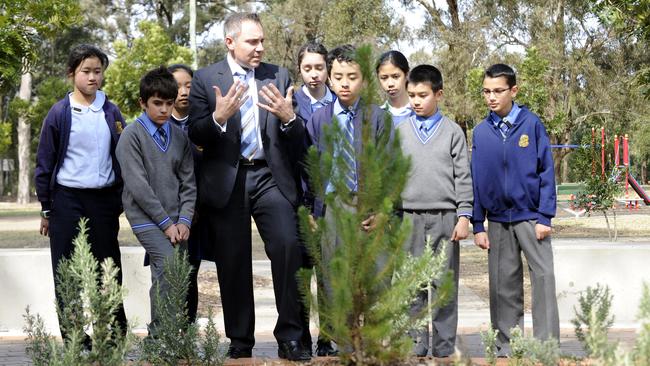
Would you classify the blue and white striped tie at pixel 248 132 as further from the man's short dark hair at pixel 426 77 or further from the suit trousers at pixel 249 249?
the man's short dark hair at pixel 426 77

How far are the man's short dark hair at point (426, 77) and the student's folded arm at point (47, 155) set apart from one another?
2.29 m

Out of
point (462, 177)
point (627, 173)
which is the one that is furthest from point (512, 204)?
point (627, 173)

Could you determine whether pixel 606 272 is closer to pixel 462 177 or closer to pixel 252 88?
pixel 462 177

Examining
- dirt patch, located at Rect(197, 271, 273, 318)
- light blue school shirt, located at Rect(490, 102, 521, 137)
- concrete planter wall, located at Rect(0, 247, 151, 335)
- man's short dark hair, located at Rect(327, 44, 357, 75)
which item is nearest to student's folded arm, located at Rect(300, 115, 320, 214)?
man's short dark hair, located at Rect(327, 44, 357, 75)

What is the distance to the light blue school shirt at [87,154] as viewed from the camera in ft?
21.5

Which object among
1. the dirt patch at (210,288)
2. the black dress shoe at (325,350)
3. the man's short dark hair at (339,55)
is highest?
the man's short dark hair at (339,55)

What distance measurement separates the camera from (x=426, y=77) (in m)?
6.50

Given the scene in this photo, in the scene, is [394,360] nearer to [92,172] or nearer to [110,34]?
[92,172]

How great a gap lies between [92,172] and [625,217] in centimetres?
2559

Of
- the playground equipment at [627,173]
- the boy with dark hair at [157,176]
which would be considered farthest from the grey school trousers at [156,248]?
the playground equipment at [627,173]

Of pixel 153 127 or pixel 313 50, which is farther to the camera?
pixel 313 50

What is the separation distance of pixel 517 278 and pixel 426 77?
1391 mm

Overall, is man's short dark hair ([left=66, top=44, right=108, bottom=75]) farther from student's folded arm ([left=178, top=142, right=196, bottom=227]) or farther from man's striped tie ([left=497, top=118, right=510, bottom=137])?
man's striped tie ([left=497, top=118, right=510, bottom=137])

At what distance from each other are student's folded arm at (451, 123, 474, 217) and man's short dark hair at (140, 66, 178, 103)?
1.78m
